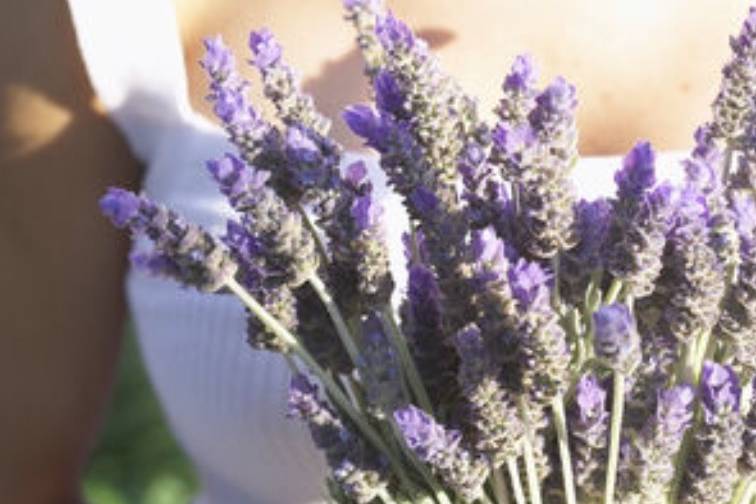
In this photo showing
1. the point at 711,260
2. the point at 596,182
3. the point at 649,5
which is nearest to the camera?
the point at 711,260

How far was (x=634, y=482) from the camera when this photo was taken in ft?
1.87

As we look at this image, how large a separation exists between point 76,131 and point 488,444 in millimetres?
656

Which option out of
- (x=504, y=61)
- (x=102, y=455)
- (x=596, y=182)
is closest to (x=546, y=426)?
(x=596, y=182)

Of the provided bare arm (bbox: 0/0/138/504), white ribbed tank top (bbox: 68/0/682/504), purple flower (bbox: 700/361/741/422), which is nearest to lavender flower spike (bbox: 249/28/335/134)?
purple flower (bbox: 700/361/741/422)

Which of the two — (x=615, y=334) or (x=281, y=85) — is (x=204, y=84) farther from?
(x=615, y=334)

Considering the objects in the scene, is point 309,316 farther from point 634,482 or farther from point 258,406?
point 258,406

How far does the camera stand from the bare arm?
1062 mm

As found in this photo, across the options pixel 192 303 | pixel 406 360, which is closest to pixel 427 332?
pixel 406 360

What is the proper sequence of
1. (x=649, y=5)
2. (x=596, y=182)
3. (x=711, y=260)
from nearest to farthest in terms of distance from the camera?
1. (x=711, y=260)
2. (x=596, y=182)
3. (x=649, y=5)

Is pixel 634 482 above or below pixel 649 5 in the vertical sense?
below

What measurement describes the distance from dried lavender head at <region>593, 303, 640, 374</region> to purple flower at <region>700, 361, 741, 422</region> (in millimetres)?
74

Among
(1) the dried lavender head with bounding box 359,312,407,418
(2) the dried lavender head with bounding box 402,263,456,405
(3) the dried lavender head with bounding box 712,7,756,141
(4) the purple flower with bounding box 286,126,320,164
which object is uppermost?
(3) the dried lavender head with bounding box 712,7,756,141

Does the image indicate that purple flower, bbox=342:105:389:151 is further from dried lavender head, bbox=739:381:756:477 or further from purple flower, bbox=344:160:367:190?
dried lavender head, bbox=739:381:756:477

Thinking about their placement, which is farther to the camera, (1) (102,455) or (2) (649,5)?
(1) (102,455)
